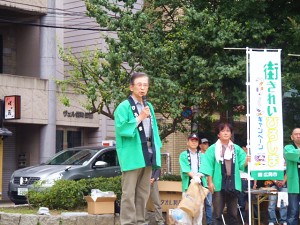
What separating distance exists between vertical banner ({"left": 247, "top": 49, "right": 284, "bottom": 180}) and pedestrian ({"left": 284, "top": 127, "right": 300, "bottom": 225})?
0.25 metres

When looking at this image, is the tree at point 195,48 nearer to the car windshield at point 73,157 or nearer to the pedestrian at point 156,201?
the pedestrian at point 156,201

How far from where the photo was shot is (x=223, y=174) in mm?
9188

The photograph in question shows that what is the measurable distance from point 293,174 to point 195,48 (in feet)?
14.5

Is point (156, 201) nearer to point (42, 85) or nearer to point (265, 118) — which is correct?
point (265, 118)

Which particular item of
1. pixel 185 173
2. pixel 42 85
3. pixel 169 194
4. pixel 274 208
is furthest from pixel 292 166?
pixel 42 85

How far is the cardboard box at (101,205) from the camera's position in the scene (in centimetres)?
1077

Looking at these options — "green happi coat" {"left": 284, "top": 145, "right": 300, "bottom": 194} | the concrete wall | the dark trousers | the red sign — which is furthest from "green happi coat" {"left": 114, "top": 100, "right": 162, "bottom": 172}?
the concrete wall

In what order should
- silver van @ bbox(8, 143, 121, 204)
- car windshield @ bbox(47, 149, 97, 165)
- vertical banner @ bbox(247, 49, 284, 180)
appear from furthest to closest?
car windshield @ bbox(47, 149, 97, 165), silver van @ bbox(8, 143, 121, 204), vertical banner @ bbox(247, 49, 284, 180)

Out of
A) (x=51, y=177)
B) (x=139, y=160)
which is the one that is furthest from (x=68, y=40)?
(x=139, y=160)

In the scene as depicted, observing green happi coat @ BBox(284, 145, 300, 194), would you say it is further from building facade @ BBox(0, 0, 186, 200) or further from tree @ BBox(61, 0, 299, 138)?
building facade @ BBox(0, 0, 186, 200)

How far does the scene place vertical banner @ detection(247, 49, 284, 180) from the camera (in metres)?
9.75

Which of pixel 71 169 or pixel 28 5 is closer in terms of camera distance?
→ pixel 71 169

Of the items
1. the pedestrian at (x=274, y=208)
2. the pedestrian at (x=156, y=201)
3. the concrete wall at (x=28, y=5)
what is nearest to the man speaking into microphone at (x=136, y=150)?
the pedestrian at (x=156, y=201)

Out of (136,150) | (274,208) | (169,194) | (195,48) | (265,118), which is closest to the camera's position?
(136,150)
